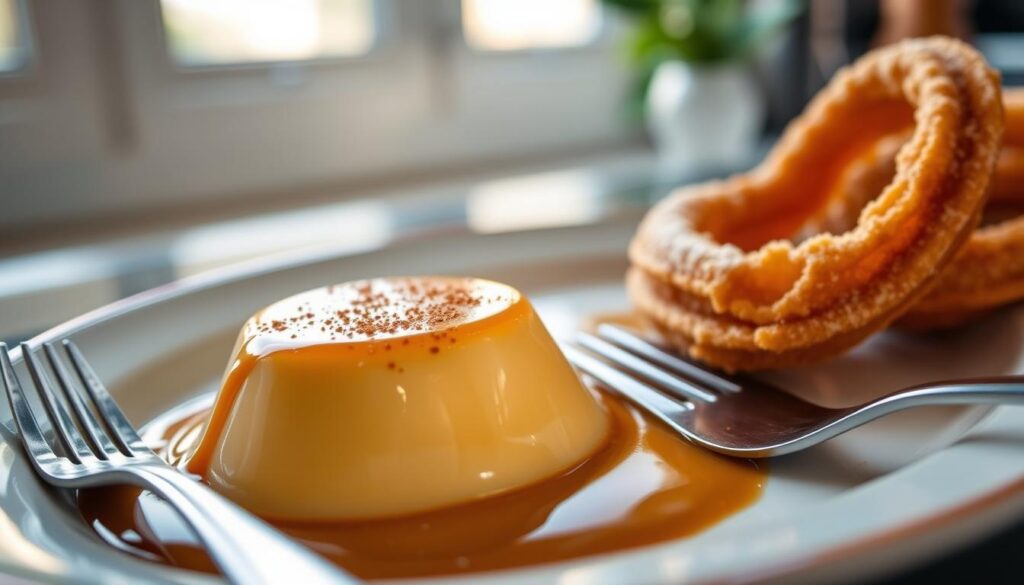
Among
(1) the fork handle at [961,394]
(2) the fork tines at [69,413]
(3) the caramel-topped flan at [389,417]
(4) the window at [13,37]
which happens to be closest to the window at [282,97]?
(4) the window at [13,37]

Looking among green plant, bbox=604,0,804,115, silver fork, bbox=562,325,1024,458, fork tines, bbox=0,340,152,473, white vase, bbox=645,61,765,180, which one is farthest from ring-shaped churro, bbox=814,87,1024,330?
green plant, bbox=604,0,804,115

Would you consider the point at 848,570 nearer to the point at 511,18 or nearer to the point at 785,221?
the point at 785,221

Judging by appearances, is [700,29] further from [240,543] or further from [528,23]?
[240,543]

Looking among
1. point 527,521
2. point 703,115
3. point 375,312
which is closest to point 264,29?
point 703,115

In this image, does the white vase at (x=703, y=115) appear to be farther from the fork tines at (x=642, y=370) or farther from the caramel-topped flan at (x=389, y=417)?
the caramel-topped flan at (x=389, y=417)

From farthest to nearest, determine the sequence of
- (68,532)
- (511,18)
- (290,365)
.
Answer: (511,18) → (290,365) → (68,532)

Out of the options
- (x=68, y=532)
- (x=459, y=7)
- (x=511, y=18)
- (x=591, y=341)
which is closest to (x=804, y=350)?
(x=591, y=341)

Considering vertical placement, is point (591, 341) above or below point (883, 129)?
below
